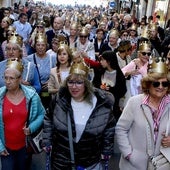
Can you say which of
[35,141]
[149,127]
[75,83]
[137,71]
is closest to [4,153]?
[35,141]

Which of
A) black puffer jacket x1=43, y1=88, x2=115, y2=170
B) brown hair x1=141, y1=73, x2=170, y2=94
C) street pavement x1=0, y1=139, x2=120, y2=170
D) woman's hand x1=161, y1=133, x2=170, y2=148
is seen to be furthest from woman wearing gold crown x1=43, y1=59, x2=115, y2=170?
street pavement x1=0, y1=139, x2=120, y2=170

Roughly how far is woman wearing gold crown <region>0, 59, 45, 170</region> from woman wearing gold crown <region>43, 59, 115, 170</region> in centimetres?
34

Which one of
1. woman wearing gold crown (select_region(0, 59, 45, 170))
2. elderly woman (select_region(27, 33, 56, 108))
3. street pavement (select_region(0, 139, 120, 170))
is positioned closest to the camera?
woman wearing gold crown (select_region(0, 59, 45, 170))

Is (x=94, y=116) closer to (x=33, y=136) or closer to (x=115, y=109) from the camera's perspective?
(x=33, y=136)

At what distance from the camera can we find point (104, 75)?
495cm

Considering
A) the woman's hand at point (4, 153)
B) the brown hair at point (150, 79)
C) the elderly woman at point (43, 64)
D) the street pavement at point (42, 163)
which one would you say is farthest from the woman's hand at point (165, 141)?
the elderly woman at point (43, 64)

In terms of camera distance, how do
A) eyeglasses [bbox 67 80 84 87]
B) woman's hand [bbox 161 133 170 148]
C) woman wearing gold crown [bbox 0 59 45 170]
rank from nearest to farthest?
woman's hand [bbox 161 133 170 148], eyeglasses [bbox 67 80 84 87], woman wearing gold crown [bbox 0 59 45 170]

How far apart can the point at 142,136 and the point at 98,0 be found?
6385 cm

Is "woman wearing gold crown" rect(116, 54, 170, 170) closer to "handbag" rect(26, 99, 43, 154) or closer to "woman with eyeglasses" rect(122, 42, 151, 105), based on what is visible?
"handbag" rect(26, 99, 43, 154)

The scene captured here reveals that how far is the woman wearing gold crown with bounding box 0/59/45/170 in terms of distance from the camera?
3402 millimetres

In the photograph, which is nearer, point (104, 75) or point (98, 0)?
point (104, 75)

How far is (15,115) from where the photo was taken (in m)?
3.42

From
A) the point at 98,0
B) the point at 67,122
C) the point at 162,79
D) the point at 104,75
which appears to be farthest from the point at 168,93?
the point at 98,0

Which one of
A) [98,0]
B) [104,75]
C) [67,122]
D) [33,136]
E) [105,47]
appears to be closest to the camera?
[67,122]
